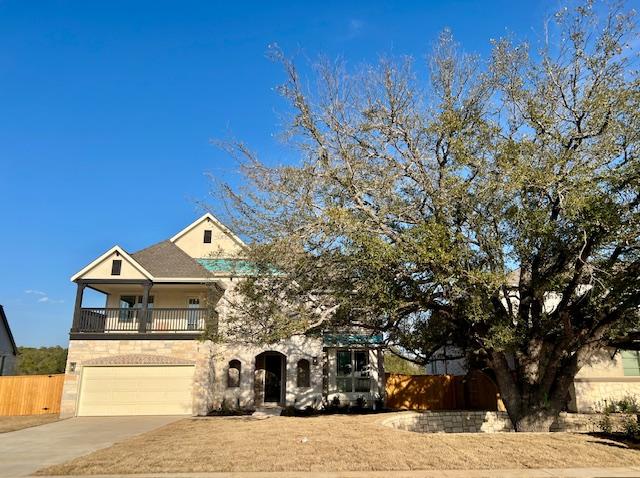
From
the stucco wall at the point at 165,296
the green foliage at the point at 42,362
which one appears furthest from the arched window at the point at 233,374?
the green foliage at the point at 42,362

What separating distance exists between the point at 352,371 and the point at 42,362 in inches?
1573

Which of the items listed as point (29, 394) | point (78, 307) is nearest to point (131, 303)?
point (78, 307)

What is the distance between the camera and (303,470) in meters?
7.57

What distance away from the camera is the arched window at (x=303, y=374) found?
68.8ft

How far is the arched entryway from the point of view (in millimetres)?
21406

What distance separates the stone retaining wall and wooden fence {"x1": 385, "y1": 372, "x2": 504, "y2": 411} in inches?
236

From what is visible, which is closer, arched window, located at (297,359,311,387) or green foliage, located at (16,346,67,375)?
arched window, located at (297,359,311,387)

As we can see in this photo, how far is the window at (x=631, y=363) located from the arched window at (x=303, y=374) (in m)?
12.7

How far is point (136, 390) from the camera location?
19906mm

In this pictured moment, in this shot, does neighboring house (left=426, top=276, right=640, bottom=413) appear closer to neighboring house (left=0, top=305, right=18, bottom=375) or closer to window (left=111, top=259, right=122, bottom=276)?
window (left=111, top=259, right=122, bottom=276)

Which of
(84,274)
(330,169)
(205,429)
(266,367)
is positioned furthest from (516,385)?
(84,274)

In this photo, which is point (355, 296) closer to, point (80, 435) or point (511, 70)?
point (511, 70)

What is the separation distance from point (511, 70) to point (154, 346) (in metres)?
16.9

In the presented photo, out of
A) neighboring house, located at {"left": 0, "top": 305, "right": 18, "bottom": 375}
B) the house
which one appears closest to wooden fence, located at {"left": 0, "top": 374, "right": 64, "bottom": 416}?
the house
